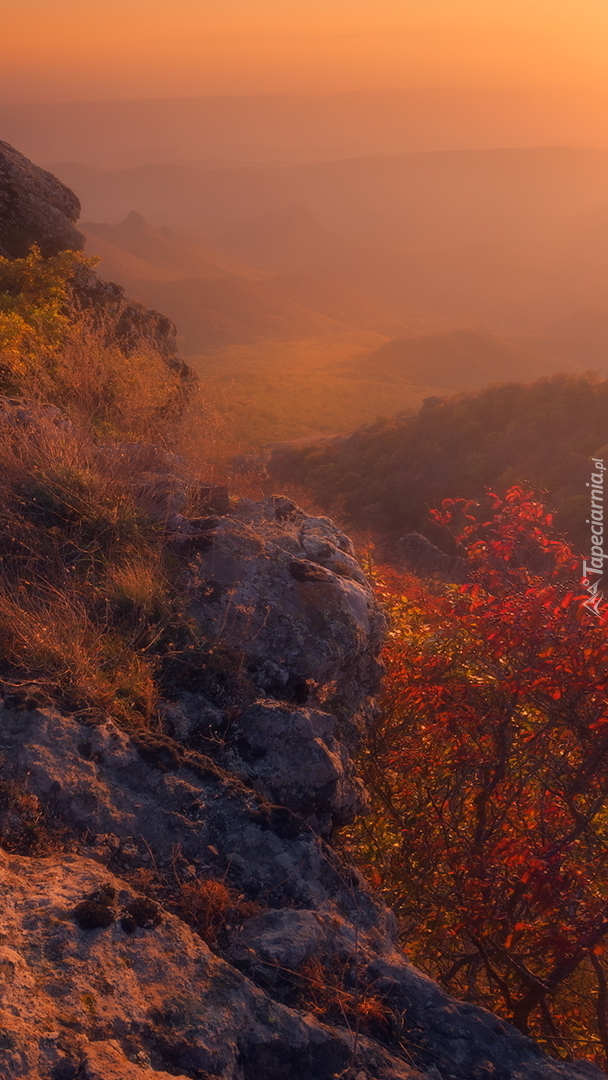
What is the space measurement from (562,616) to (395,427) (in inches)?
1530

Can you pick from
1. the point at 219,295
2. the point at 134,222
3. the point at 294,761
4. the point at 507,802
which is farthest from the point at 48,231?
the point at 134,222

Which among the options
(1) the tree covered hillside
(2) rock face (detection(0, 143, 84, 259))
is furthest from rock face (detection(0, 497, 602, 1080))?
(1) the tree covered hillside

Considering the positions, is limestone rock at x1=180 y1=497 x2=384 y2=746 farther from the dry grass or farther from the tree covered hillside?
the tree covered hillside

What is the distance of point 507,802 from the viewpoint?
4164 mm

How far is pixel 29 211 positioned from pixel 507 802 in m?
17.9

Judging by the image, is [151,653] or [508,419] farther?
[508,419]

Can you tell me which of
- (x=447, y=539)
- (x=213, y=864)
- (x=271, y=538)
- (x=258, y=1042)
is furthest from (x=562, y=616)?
(x=447, y=539)

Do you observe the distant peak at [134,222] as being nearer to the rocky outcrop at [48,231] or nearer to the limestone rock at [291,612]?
the rocky outcrop at [48,231]

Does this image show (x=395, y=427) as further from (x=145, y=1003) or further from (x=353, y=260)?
(x=353, y=260)

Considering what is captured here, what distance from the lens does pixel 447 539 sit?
1089 inches

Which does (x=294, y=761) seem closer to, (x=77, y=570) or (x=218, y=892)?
(x=218, y=892)

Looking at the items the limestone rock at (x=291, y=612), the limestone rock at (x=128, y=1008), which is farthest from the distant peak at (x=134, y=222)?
the limestone rock at (x=128, y=1008)

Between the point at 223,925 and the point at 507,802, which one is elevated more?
the point at 507,802

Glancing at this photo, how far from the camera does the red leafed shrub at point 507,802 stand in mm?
3607
